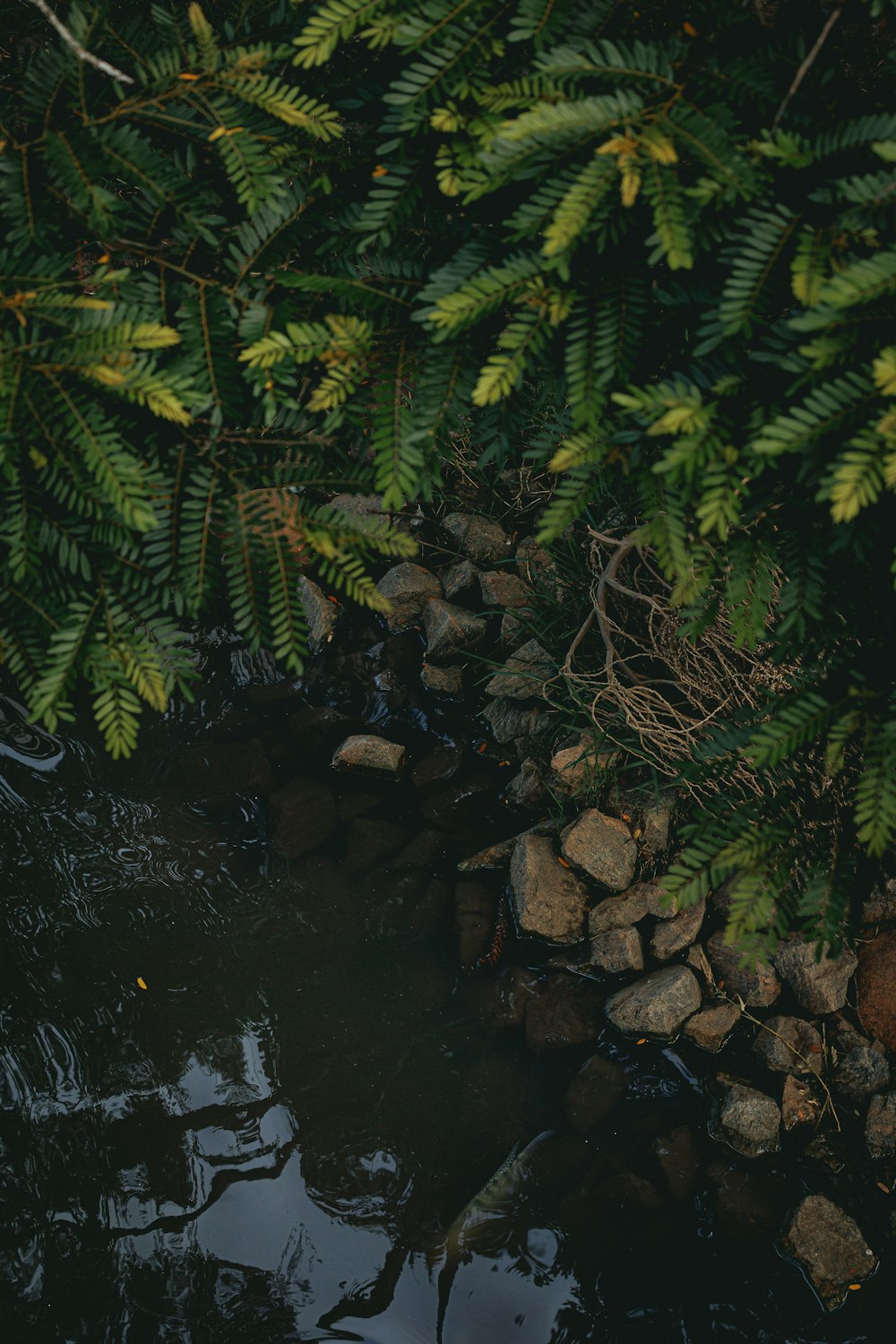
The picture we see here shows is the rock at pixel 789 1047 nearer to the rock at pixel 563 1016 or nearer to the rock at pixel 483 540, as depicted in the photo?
the rock at pixel 563 1016

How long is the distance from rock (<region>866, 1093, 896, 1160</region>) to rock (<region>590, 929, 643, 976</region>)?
2.95 feet

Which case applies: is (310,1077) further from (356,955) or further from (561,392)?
(561,392)

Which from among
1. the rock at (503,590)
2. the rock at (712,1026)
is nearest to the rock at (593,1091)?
the rock at (712,1026)

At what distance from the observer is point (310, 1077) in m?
3.19

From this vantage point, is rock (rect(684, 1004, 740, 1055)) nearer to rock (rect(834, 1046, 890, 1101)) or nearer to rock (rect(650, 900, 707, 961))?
rock (rect(650, 900, 707, 961))

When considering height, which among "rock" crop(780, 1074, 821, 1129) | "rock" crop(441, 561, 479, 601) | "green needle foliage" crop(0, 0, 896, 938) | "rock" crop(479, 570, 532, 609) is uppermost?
"green needle foliage" crop(0, 0, 896, 938)

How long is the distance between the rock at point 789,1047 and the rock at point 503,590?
84.3 inches

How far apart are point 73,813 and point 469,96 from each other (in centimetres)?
310

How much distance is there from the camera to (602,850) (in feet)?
11.6

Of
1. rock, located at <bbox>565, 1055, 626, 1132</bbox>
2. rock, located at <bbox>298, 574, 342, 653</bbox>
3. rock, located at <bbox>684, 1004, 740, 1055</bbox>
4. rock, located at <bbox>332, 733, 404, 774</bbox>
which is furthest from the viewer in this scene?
rock, located at <bbox>298, 574, 342, 653</bbox>

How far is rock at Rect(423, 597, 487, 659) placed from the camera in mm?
4301

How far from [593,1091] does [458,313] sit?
272cm

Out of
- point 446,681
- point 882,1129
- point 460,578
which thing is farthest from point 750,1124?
point 460,578

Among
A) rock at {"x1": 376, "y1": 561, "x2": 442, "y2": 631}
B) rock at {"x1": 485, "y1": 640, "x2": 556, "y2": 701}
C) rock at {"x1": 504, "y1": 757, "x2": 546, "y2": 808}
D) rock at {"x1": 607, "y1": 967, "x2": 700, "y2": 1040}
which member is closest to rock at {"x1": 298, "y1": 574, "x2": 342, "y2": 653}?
rock at {"x1": 376, "y1": 561, "x2": 442, "y2": 631}
